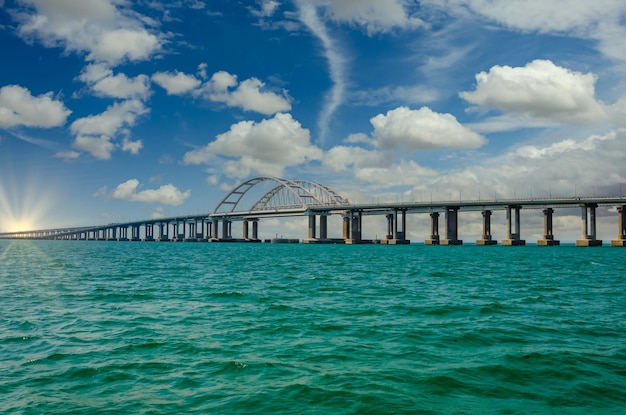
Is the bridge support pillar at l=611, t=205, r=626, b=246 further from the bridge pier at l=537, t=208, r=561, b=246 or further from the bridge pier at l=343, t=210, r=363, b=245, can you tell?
the bridge pier at l=343, t=210, r=363, b=245

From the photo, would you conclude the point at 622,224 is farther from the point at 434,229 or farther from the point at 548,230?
the point at 434,229

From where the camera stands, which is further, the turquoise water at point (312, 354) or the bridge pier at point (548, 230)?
the bridge pier at point (548, 230)

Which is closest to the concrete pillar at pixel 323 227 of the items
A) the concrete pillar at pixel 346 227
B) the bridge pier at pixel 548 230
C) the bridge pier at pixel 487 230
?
the concrete pillar at pixel 346 227

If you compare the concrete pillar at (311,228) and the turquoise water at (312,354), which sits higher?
the concrete pillar at (311,228)

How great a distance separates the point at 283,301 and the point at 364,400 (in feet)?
43.7

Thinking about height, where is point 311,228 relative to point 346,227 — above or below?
below

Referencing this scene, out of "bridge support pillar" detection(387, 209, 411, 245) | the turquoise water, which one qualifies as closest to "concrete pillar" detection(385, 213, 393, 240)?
"bridge support pillar" detection(387, 209, 411, 245)

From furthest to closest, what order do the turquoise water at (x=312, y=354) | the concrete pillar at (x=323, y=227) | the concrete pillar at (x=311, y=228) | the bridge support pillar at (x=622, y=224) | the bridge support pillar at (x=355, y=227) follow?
the concrete pillar at (x=323, y=227), the concrete pillar at (x=311, y=228), the bridge support pillar at (x=355, y=227), the bridge support pillar at (x=622, y=224), the turquoise water at (x=312, y=354)

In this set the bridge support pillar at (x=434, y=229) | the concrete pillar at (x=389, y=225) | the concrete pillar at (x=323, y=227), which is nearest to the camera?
the bridge support pillar at (x=434, y=229)

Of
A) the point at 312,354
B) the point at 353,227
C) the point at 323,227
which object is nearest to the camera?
the point at 312,354

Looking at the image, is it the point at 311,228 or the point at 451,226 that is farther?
the point at 311,228

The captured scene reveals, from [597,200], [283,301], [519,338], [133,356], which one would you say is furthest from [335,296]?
[597,200]

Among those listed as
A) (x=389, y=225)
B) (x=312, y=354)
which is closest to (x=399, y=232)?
(x=389, y=225)

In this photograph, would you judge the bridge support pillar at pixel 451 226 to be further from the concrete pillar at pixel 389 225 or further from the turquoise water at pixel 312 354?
the turquoise water at pixel 312 354
